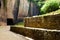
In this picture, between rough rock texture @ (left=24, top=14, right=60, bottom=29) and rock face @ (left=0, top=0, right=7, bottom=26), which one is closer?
rough rock texture @ (left=24, top=14, right=60, bottom=29)

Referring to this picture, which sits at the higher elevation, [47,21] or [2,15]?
[47,21]

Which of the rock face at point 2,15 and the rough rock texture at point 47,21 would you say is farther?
the rock face at point 2,15

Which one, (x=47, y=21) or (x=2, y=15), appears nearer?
(x=47, y=21)

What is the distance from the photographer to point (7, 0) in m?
19.4

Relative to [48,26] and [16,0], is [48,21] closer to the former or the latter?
[48,26]

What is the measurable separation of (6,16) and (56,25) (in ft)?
44.2

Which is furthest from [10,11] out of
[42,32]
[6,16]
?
[42,32]

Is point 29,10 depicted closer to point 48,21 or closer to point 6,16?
point 6,16

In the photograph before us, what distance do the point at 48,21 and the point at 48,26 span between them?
243mm

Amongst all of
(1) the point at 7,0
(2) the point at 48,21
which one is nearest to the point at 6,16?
(1) the point at 7,0

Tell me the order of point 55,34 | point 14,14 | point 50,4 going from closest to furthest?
point 55,34
point 50,4
point 14,14

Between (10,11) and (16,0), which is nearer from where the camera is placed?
(10,11)

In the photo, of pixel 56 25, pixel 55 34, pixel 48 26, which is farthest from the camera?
pixel 48 26

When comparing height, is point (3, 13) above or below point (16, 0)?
below
